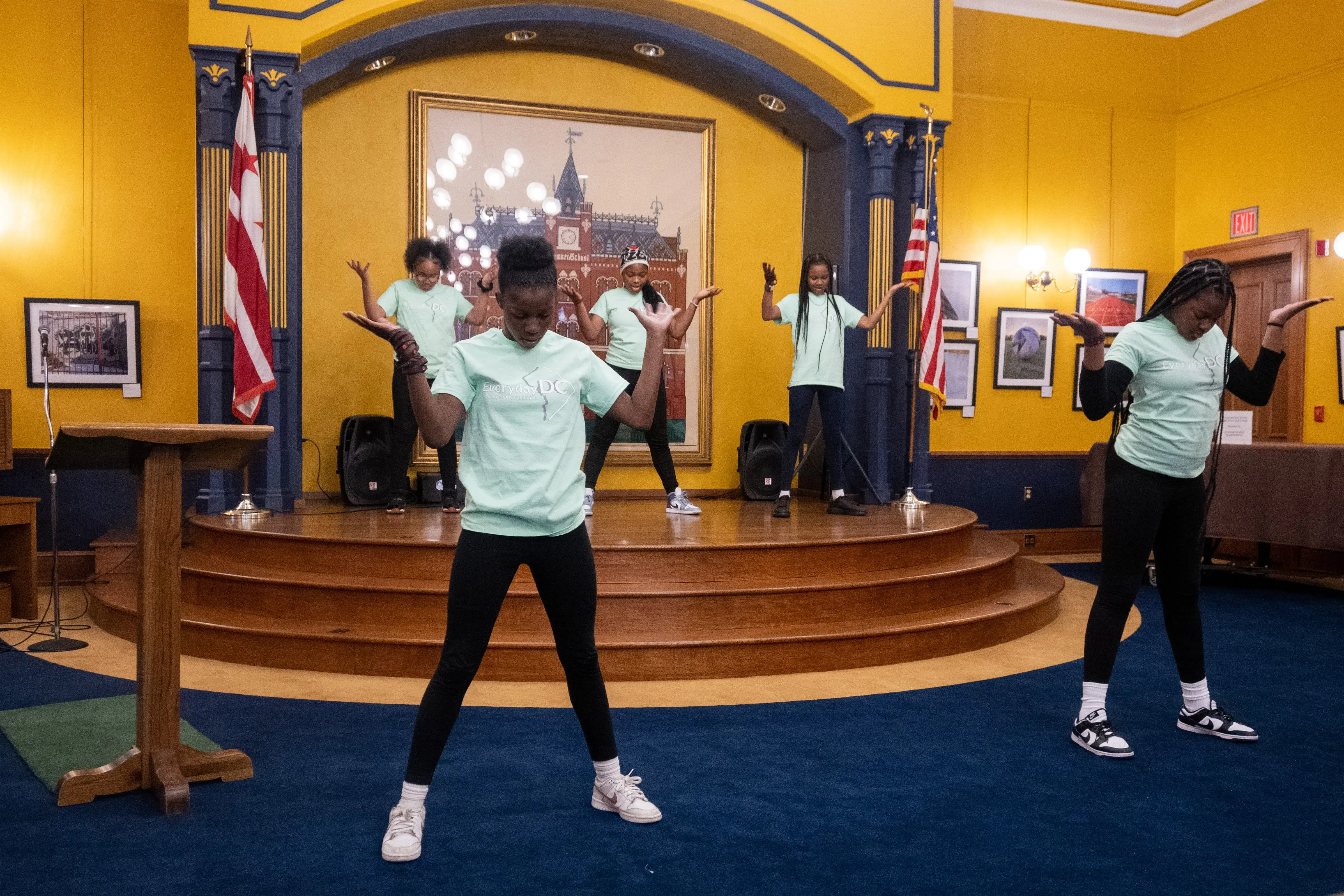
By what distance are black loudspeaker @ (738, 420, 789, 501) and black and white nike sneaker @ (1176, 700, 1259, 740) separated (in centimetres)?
411

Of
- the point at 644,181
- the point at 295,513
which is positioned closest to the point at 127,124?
the point at 295,513

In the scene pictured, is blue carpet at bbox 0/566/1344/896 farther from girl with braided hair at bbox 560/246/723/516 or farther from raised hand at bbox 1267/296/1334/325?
girl with braided hair at bbox 560/246/723/516

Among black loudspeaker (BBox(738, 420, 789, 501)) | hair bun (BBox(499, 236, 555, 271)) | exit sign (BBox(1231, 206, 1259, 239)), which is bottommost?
black loudspeaker (BBox(738, 420, 789, 501))

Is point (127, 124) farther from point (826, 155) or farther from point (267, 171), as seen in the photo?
point (826, 155)

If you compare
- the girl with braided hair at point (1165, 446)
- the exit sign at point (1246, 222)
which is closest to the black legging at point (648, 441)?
the girl with braided hair at point (1165, 446)

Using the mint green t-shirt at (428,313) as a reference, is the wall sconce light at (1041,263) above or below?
above

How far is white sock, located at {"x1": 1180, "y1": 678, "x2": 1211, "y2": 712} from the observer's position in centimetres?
378

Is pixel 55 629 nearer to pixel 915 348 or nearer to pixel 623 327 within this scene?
pixel 623 327

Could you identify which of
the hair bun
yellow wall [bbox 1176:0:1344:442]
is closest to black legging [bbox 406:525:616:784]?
the hair bun

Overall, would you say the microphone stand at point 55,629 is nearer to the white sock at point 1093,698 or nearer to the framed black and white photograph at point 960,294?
the white sock at point 1093,698

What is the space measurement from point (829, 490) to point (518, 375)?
495cm

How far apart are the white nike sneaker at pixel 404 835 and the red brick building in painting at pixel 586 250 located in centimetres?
513

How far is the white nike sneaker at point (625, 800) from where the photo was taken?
288 cm

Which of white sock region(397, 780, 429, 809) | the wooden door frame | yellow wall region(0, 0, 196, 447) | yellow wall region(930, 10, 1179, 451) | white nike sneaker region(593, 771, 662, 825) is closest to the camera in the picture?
white sock region(397, 780, 429, 809)
